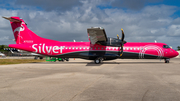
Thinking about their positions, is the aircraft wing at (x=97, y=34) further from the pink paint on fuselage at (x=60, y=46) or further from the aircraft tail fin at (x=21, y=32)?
the aircraft tail fin at (x=21, y=32)

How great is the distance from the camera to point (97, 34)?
70.5ft

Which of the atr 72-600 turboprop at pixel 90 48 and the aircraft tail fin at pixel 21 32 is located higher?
the aircraft tail fin at pixel 21 32

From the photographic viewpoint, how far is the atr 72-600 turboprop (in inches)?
989

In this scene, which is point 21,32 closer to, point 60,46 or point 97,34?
point 60,46

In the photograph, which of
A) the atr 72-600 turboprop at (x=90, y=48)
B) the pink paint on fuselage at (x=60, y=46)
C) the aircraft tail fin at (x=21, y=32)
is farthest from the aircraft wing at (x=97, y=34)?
the aircraft tail fin at (x=21, y=32)

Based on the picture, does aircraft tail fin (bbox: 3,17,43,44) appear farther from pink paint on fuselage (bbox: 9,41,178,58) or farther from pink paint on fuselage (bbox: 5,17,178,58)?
pink paint on fuselage (bbox: 9,41,178,58)

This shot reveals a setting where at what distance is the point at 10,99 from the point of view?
16.9 feet

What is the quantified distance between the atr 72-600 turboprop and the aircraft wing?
47 cm

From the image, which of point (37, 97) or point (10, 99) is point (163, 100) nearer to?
point (37, 97)

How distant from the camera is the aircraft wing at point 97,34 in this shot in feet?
65.8

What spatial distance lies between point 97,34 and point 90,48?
15.7 ft

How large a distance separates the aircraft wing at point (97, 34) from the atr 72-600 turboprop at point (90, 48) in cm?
47

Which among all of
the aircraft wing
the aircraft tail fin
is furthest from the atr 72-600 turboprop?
the aircraft wing

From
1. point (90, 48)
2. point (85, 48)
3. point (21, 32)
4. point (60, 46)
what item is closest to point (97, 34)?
point (90, 48)
